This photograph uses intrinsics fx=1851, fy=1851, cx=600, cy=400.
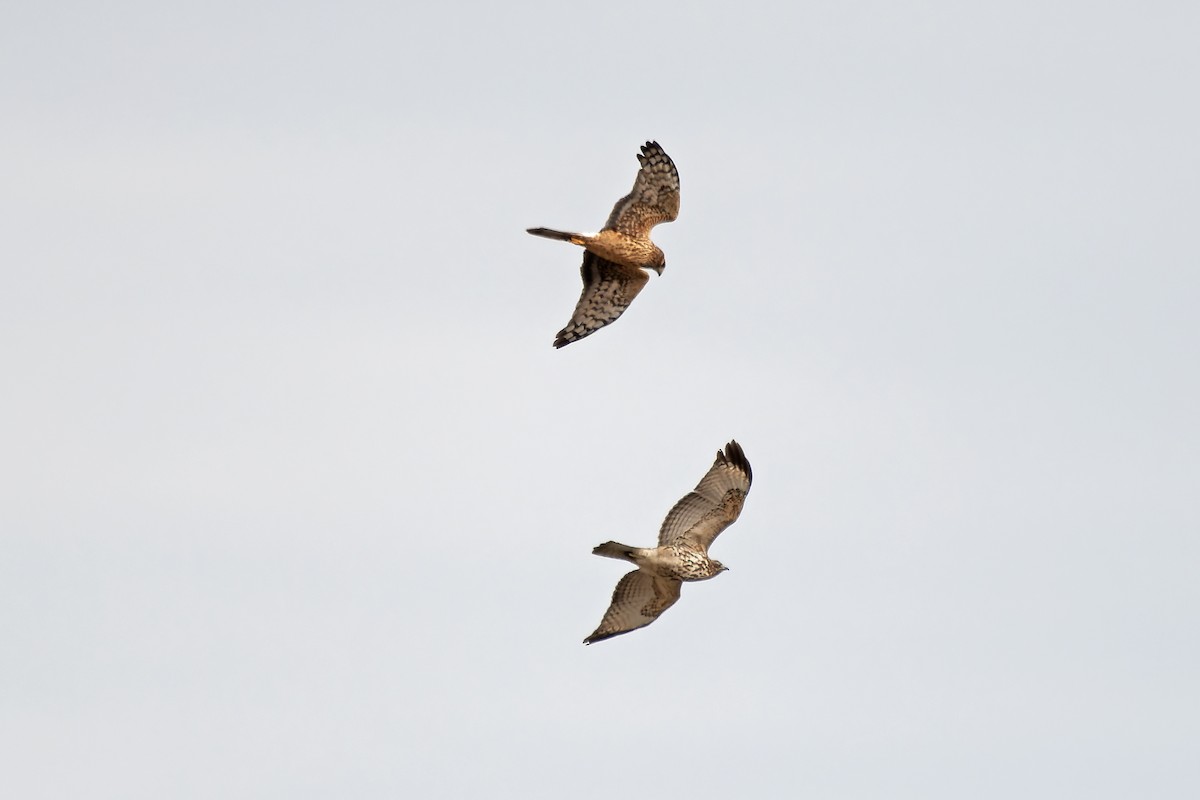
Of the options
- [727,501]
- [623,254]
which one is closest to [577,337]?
[623,254]

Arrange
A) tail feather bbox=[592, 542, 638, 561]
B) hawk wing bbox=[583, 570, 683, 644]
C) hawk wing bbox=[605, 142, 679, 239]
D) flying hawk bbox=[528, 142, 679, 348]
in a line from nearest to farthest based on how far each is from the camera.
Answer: tail feather bbox=[592, 542, 638, 561] < hawk wing bbox=[583, 570, 683, 644] < flying hawk bbox=[528, 142, 679, 348] < hawk wing bbox=[605, 142, 679, 239]

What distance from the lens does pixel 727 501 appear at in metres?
26.4

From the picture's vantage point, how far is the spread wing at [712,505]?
86.5 ft

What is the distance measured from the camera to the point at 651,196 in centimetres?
2733

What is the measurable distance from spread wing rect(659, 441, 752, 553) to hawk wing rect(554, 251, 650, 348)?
8.69 feet

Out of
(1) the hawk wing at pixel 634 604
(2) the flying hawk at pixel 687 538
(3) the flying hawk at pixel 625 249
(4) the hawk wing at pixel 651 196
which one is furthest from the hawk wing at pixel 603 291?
(1) the hawk wing at pixel 634 604

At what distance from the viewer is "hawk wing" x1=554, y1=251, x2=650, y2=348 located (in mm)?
27000

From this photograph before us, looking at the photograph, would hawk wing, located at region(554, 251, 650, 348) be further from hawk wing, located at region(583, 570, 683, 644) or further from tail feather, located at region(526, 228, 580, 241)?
hawk wing, located at region(583, 570, 683, 644)

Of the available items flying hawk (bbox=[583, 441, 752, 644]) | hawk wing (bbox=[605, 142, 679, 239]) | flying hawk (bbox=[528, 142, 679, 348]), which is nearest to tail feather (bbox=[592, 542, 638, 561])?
flying hawk (bbox=[583, 441, 752, 644])

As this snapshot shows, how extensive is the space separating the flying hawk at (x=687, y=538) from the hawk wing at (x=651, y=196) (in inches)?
140

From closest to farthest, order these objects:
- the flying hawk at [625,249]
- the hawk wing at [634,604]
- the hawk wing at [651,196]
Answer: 1. the hawk wing at [634,604]
2. the flying hawk at [625,249]
3. the hawk wing at [651,196]

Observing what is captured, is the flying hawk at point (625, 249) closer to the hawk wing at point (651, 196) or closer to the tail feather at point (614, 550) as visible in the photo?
the hawk wing at point (651, 196)

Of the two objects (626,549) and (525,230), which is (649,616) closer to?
(626,549)

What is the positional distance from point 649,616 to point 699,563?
1.36 m
